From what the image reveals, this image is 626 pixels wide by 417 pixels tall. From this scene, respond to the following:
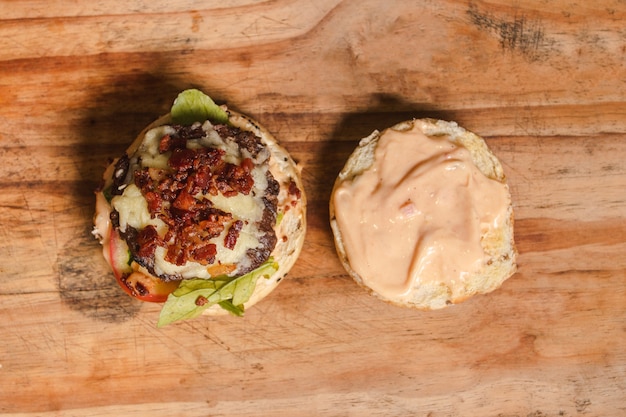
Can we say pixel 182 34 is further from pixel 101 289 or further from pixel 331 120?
pixel 101 289

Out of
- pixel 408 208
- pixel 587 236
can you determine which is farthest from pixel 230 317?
pixel 587 236

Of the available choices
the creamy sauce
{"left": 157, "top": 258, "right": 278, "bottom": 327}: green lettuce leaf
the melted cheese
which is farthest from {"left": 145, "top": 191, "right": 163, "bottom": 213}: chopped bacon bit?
the creamy sauce

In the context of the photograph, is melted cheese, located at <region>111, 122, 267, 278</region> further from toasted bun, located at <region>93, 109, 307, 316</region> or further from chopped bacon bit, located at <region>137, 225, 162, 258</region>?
toasted bun, located at <region>93, 109, 307, 316</region>

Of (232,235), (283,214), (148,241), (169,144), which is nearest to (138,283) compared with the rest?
(148,241)

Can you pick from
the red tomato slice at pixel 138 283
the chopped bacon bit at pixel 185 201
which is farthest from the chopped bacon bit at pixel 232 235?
the red tomato slice at pixel 138 283

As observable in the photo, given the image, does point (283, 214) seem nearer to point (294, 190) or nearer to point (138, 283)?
point (294, 190)
